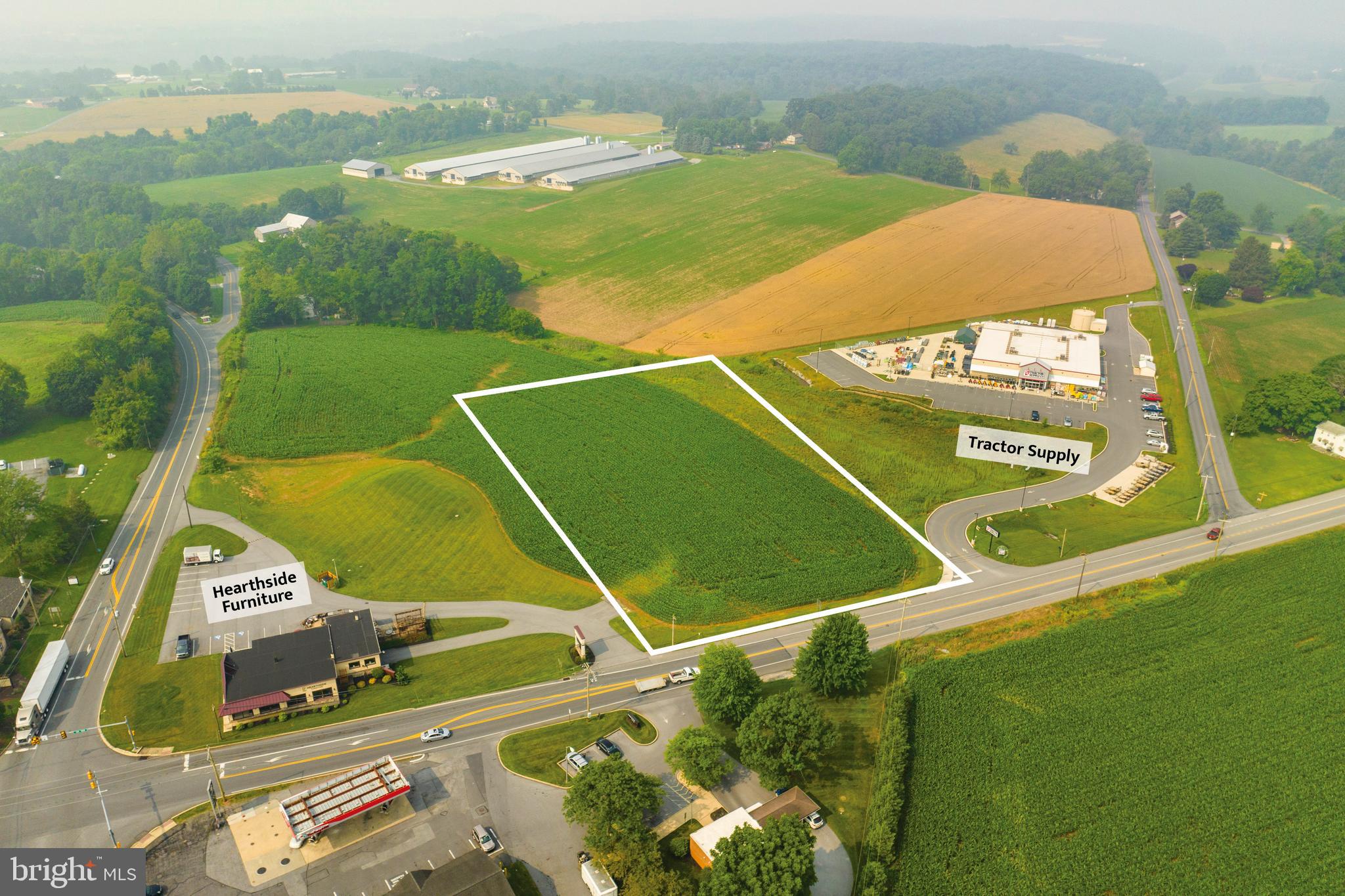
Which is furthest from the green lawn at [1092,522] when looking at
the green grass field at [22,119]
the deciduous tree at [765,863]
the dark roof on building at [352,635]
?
the green grass field at [22,119]

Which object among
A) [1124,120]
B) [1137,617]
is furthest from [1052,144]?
[1137,617]

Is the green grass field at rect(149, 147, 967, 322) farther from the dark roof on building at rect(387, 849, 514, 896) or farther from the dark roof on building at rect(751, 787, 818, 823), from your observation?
the dark roof on building at rect(387, 849, 514, 896)

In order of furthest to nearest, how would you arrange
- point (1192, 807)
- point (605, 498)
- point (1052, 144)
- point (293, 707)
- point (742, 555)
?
point (1052, 144) → point (605, 498) → point (742, 555) → point (293, 707) → point (1192, 807)

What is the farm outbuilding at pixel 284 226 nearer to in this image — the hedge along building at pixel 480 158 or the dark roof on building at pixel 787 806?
the hedge along building at pixel 480 158

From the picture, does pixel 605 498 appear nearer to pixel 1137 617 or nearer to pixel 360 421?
pixel 360 421

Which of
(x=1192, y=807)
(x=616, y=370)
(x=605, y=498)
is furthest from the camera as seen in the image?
(x=616, y=370)

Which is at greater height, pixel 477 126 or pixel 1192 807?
pixel 477 126

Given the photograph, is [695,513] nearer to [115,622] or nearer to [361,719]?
[361,719]
